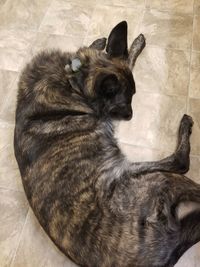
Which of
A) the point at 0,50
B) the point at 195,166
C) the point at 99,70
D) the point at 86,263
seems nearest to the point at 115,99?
the point at 99,70

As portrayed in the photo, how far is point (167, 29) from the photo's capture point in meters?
2.85

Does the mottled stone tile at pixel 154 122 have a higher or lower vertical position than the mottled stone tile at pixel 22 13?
lower

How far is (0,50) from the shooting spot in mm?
2828

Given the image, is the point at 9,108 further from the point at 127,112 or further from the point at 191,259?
the point at 191,259

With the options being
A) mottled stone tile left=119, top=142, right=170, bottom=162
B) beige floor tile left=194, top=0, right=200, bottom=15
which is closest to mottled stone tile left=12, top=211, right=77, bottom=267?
mottled stone tile left=119, top=142, right=170, bottom=162

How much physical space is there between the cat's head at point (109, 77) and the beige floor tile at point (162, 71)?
54 centimetres

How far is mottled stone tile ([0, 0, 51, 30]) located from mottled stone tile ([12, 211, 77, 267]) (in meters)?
1.63

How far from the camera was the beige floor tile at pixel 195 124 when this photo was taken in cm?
232

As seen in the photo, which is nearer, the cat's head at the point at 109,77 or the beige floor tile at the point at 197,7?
the cat's head at the point at 109,77

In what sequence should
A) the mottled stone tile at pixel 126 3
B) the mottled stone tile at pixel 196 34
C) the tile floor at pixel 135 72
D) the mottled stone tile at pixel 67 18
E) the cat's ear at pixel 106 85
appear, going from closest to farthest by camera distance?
the cat's ear at pixel 106 85 → the tile floor at pixel 135 72 → the mottled stone tile at pixel 196 34 → the mottled stone tile at pixel 67 18 → the mottled stone tile at pixel 126 3

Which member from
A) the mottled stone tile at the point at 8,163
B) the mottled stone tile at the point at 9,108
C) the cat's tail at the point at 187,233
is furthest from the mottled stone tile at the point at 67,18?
the cat's tail at the point at 187,233

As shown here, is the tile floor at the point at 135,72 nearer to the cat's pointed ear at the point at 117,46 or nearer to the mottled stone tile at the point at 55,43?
the mottled stone tile at the point at 55,43

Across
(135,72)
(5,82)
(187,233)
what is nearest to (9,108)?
(5,82)

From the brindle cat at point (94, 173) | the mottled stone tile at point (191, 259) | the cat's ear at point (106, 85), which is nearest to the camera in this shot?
the brindle cat at point (94, 173)
